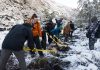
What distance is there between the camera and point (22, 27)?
845 centimetres

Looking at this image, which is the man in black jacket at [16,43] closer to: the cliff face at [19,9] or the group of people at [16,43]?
the group of people at [16,43]

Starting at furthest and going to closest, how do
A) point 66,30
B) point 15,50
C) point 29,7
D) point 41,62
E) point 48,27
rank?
point 29,7
point 66,30
point 48,27
point 41,62
point 15,50

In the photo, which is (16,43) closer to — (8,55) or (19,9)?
(8,55)

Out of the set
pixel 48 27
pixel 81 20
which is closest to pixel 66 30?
pixel 48 27

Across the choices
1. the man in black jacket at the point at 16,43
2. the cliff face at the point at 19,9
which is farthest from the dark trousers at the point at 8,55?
the cliff face at the point at 19,9

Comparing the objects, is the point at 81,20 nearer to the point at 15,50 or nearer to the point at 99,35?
the point at 99,35

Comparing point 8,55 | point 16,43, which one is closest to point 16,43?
point 16,43

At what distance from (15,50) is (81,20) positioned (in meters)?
30.5

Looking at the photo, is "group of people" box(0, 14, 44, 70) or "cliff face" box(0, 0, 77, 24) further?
"cliff face" box(0, 0, 77, 24)

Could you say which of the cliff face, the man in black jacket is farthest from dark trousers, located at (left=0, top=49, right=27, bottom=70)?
the cliff face

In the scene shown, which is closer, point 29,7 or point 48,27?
point 48,27

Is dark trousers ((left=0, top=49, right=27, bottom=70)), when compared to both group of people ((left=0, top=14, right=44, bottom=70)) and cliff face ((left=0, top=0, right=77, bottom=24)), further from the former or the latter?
cliff face ((left=0, top=0, right=77, bottom=24))

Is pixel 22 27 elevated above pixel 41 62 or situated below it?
above

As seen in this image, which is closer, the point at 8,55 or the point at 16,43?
the point at 16,43
